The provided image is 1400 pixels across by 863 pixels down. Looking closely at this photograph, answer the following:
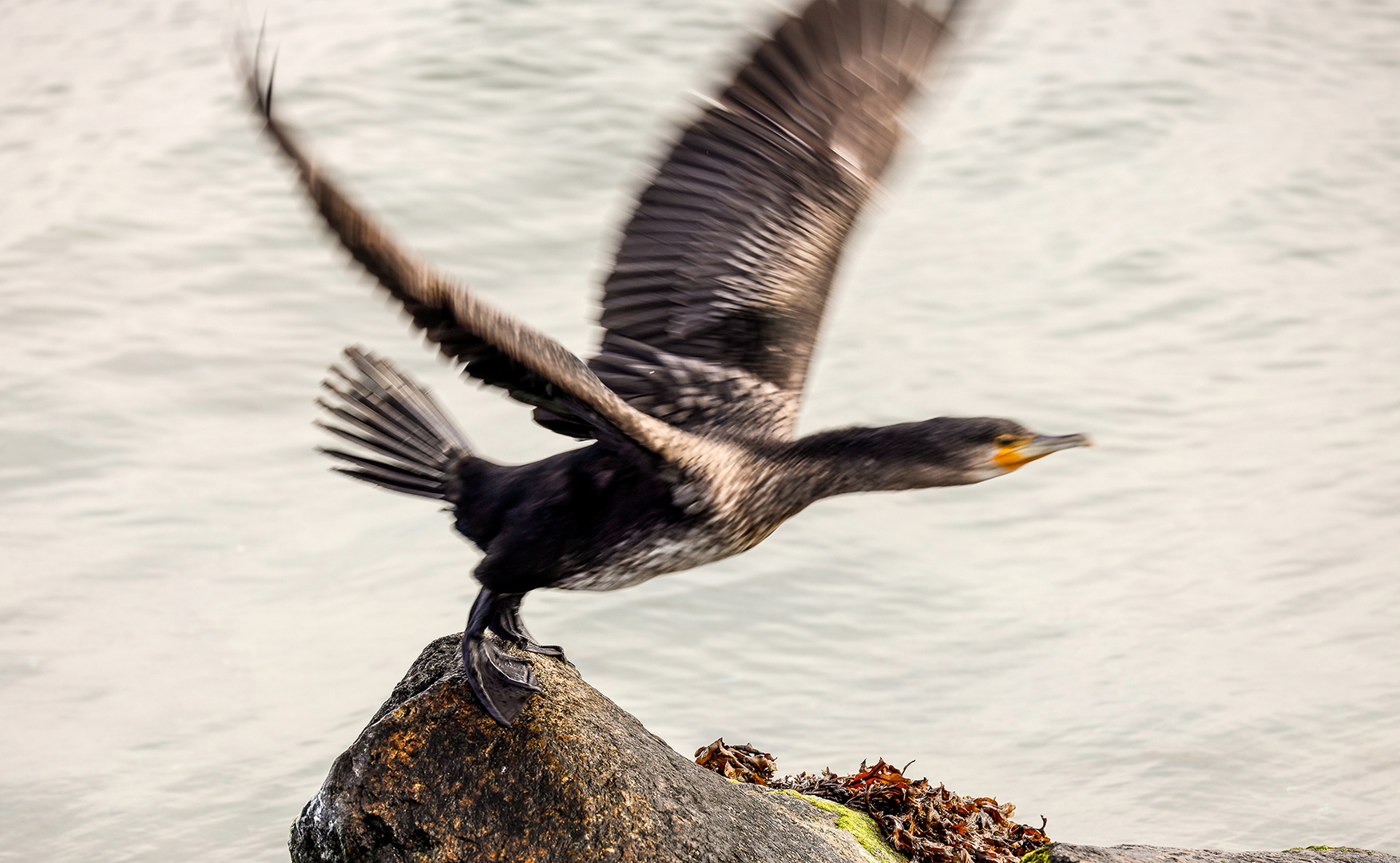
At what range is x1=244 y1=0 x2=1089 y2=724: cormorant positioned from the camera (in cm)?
384

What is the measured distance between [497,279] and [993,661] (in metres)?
4.23

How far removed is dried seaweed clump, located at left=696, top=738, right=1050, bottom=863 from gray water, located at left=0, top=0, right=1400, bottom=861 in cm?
146

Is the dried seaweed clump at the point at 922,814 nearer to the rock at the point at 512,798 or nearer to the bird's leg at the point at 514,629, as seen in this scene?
the rock at the point at 512,798

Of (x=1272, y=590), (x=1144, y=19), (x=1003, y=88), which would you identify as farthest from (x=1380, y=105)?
(x=1272, y=590)

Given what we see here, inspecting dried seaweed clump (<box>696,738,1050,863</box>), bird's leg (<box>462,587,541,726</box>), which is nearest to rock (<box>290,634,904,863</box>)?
bird's leg (<box>462,587,541,726</box>)

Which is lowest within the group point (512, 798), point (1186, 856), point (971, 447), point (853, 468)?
point (512, 798)

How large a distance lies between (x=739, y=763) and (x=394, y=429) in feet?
4.93

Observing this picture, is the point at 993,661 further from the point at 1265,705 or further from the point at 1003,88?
the point at 1003,88

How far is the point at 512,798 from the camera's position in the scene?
3.64 metres

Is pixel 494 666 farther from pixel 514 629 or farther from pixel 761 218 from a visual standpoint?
pixel 761 218

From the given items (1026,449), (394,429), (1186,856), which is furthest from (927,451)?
(394,429)

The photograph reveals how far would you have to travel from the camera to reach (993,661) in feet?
22.8

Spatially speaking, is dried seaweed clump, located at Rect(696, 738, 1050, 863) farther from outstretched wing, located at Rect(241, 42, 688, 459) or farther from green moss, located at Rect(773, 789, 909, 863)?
outstretched wing, located at Rect(241, 42, 688, 459)

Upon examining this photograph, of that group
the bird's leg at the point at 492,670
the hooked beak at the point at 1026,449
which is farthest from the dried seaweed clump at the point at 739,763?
the hooked beak at the point at 1026,449
